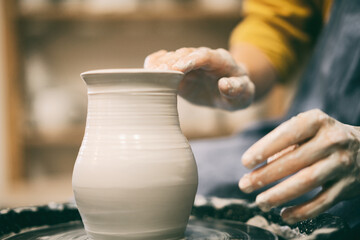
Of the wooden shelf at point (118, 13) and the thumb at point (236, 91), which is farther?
the wooden shelf at point (118, 13)

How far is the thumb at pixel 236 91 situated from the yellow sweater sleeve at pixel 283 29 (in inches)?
18.0

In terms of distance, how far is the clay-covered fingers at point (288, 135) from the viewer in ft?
1.70

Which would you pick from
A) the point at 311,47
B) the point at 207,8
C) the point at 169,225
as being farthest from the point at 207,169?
the point at 207,8

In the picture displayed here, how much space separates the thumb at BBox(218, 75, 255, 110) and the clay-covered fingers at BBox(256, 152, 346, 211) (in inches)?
10.2

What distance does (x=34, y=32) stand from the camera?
2248 millimetres

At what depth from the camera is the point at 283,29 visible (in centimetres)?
139

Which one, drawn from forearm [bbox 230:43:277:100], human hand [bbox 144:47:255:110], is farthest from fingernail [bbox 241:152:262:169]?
forearm [bbox 230:43:277:100]

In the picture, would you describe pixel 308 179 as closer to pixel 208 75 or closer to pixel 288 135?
pixel 288 135

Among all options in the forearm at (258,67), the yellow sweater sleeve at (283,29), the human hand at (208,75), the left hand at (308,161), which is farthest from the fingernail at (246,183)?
the yellow sweater sleeve at (283,29)

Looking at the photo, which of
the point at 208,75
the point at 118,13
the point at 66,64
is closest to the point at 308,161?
the point at 208,75

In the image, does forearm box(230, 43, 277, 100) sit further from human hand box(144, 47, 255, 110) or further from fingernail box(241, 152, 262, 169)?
fingernail box(241, 152, 262, 169)

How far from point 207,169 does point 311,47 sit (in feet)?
2.16

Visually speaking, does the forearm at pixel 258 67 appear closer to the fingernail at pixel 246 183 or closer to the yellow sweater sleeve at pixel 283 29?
the yellow sweater sleeve at pixel 283 29

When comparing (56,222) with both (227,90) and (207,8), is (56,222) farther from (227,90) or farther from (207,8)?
(207,8)
